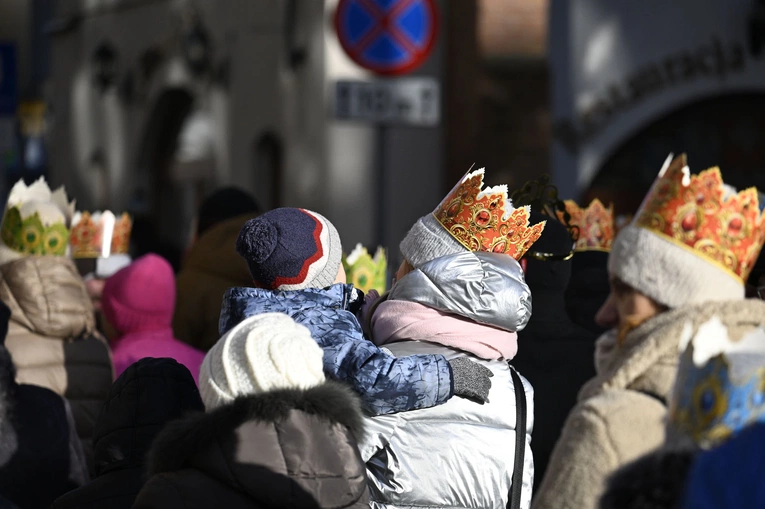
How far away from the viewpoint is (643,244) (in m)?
2.86

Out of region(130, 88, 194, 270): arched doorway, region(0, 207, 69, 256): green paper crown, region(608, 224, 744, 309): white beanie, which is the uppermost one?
region(608, 224, 744, 309): white beanie

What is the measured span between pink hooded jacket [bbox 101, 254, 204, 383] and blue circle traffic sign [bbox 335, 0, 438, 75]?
3.25 meters

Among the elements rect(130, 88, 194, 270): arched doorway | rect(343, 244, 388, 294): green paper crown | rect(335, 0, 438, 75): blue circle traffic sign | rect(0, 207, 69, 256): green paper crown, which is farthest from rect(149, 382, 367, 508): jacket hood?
rect(130, 88, 194, 270): arched doorway

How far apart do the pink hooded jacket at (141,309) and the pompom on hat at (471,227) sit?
5.98 feet

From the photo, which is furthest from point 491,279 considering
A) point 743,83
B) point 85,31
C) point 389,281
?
point 85,31

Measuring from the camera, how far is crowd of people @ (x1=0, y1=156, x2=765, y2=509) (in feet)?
8.41

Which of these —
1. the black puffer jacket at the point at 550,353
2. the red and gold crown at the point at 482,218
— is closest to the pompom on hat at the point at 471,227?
the red and gold crown at the point at 482,218

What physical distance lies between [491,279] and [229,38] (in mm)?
13607

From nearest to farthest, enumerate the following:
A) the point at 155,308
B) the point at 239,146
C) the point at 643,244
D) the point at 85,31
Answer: the point at 643,244
the point at 155,308
the point at 239,146
the point at 85,31

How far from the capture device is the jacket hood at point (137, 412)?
3.62 meters

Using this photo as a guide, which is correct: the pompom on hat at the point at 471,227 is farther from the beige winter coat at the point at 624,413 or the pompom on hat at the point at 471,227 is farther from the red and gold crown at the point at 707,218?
the beige winter coat at the point at 624,413

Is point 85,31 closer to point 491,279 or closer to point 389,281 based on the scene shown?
point 389,281

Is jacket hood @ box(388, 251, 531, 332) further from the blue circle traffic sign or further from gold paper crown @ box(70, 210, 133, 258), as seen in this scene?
the blue circle traffic sign

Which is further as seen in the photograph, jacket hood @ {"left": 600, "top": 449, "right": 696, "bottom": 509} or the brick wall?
the brick wall
